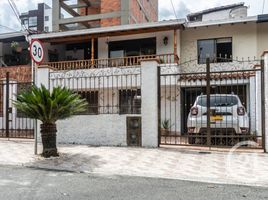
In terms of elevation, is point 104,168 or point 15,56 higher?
point 15,56

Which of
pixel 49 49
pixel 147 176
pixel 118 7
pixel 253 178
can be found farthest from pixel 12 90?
pixel 118 7

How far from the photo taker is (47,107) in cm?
800

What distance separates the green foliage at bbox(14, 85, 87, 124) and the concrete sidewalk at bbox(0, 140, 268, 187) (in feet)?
4.03

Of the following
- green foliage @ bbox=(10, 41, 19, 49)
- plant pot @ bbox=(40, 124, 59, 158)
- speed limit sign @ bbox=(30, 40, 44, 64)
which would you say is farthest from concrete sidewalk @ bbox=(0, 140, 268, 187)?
green foliage @ bbox=(10, 41, 19, 49)

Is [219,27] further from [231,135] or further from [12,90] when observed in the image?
[12,90]

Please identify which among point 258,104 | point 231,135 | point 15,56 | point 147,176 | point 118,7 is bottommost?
point 147,176

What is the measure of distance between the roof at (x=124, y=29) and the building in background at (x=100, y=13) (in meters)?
10.6

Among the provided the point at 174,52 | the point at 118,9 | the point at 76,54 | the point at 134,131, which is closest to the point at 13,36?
the point at 76,54

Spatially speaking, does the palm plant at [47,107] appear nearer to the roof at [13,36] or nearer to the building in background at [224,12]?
the roof at [13,36]

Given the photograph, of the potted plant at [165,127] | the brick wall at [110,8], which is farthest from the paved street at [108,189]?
the brick wall at [110,8]

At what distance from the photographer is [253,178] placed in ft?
20.1

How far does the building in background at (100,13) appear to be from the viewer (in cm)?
2960

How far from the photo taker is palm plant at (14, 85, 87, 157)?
7.97 metres

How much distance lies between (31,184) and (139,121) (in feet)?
15.7
